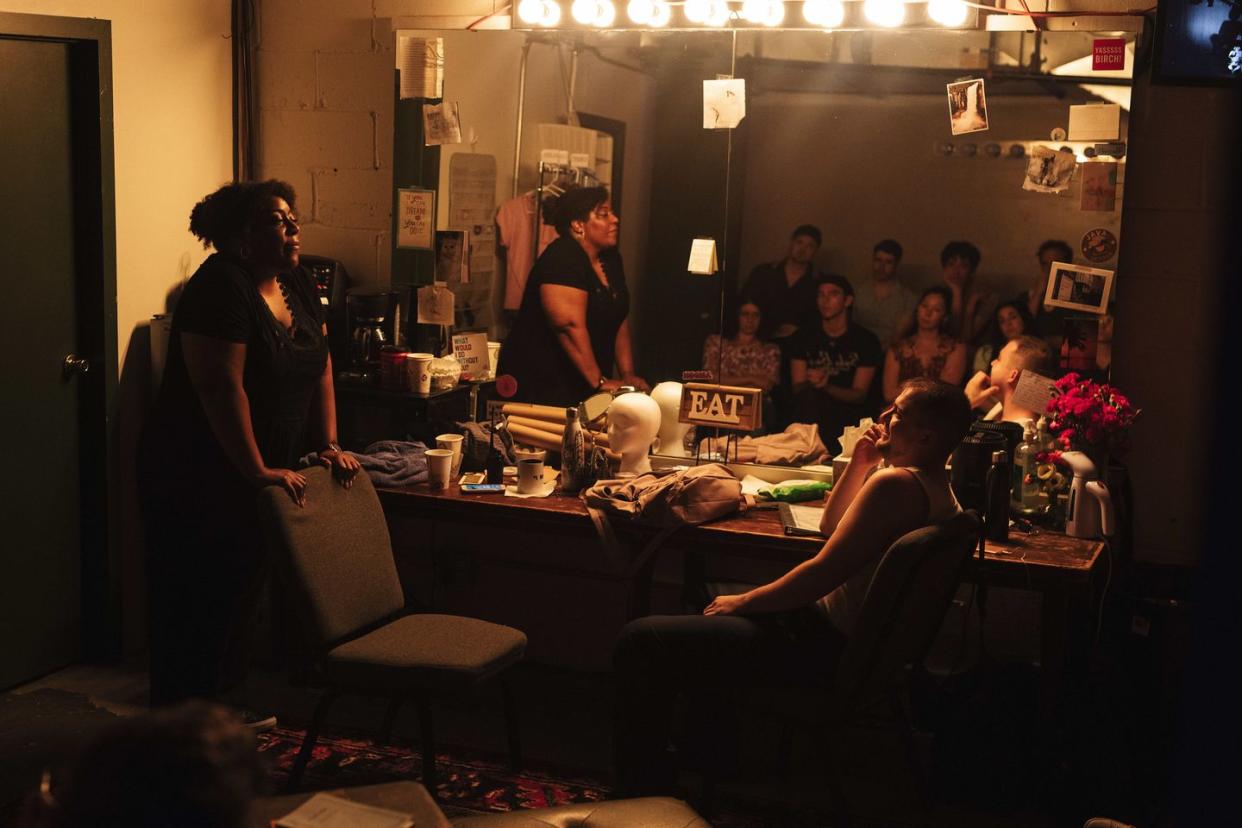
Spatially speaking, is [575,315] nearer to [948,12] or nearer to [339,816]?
[948,12]

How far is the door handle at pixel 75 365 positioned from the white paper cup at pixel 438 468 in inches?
42.6

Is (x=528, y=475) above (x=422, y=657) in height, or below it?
above

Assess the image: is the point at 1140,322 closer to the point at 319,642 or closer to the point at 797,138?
the point at 797,138

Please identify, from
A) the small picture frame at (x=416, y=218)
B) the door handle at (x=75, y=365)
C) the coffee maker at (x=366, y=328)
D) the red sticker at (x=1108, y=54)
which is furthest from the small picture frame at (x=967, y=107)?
the door handle at (x=75, y=365)

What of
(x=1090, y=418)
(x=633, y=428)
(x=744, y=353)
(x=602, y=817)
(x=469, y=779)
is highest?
(x=744, y=353)

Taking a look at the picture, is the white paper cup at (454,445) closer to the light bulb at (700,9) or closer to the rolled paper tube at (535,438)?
the rolled paper tube at (535,438)

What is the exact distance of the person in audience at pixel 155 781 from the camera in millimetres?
1334

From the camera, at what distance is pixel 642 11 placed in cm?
379

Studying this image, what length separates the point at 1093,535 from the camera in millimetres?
3289

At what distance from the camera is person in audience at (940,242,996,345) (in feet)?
11.7

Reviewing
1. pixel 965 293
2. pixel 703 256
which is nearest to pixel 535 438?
pixel 703 256

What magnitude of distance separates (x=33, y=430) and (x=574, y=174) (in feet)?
5.67

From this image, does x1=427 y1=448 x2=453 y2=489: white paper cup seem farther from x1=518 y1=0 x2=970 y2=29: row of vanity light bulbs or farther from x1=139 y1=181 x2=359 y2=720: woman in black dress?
x1=518 y1=0 x2=970 y2=29: row of vanity light bulbs

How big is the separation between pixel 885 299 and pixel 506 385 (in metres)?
1.20
